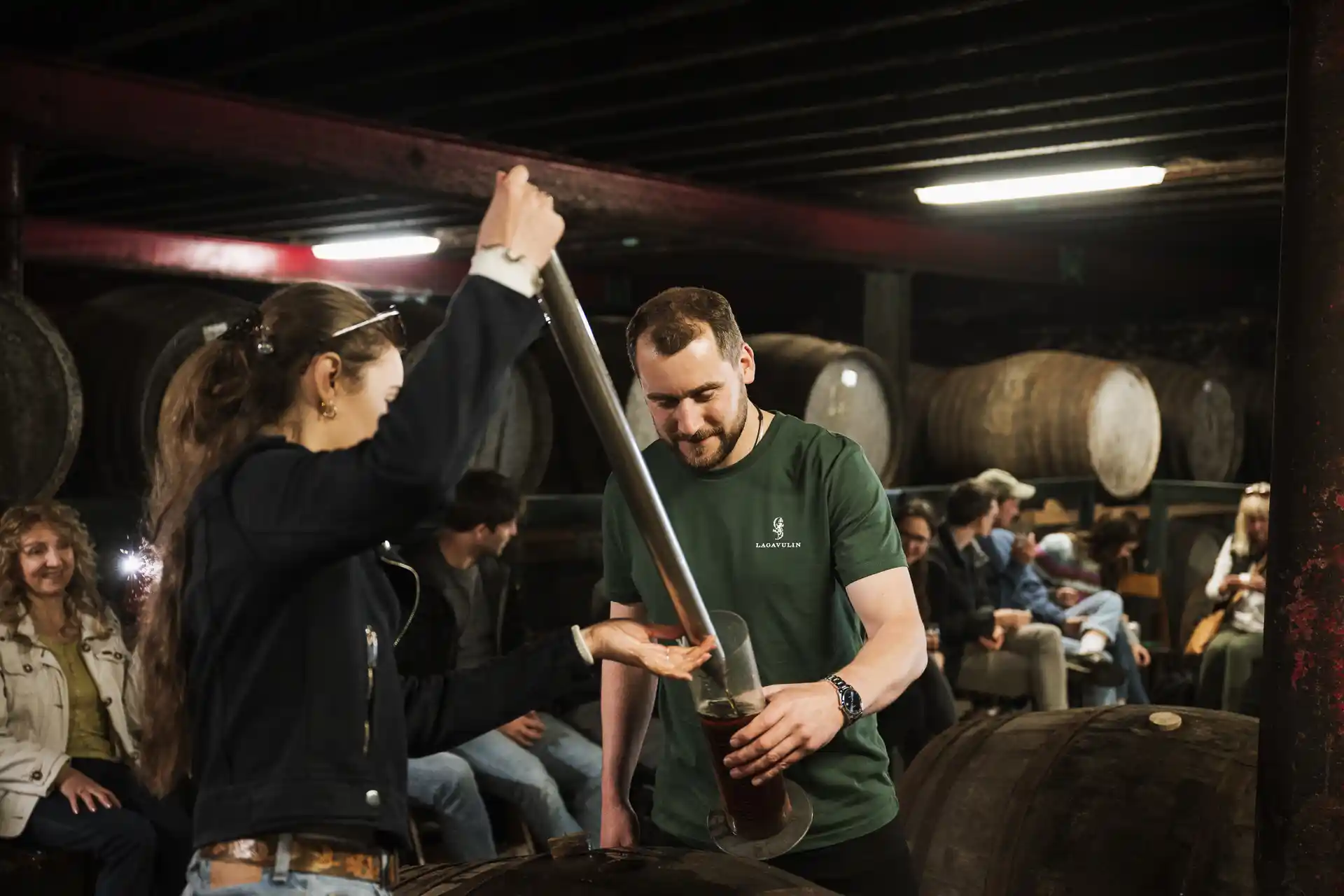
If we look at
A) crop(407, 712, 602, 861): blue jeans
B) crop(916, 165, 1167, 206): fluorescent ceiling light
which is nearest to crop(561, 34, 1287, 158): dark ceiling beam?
crop(916, 165, 1167, 206): fluorescent ceiling light

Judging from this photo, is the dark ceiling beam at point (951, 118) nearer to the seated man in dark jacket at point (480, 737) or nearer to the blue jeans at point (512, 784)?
the seated man in dark jacket at point (480, 737)

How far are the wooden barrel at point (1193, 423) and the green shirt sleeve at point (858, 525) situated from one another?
25.2ft

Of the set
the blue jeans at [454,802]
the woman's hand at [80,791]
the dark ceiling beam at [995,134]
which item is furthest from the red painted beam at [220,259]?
the woman's hand at [80,791]

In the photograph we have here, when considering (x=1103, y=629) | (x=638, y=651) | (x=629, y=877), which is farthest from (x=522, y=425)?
(x=638, y=651)

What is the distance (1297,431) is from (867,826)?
101 cm

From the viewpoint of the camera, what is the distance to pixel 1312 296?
7.63 feet

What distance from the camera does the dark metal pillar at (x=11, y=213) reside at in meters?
4.55

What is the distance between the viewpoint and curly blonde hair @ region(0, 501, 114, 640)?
3.90 meters

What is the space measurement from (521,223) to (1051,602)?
19.6ft

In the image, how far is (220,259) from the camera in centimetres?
1019

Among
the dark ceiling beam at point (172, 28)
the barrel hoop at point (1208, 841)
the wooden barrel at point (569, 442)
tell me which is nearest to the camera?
the barrel hoop at point (1208, 841)

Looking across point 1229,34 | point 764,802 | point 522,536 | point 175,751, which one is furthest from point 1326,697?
point 522,536

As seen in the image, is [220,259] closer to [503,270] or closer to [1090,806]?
[1090,806]

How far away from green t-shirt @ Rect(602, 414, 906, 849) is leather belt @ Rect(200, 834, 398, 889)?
0.73m
